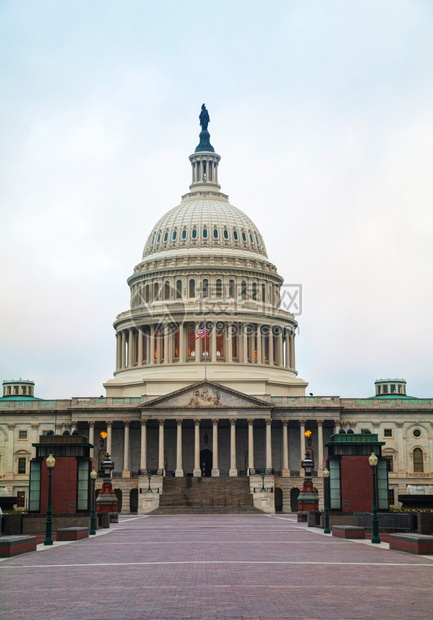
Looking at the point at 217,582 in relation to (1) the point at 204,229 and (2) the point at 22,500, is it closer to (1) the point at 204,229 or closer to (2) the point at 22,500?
(2) the point at 22,500

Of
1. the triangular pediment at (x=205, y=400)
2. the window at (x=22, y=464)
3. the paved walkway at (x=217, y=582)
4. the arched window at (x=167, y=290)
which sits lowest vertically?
the paved walkway at (x=217, y=582)

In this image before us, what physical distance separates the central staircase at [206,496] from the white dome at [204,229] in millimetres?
45969

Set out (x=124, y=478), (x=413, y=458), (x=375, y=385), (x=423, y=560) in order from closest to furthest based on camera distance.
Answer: (x=423, y=560)
(x=124, y=478)
(x=413, y=458)
(x=375, y=385)

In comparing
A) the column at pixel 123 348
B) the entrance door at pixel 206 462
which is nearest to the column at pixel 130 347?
the column at pixel 123 348

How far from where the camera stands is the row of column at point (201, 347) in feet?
458

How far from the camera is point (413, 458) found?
5064 inches

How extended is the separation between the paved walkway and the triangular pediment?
76.8 metres

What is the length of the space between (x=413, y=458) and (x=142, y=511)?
133ft

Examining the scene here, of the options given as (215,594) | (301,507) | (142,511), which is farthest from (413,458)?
(215,594)

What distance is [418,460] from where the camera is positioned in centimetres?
12875

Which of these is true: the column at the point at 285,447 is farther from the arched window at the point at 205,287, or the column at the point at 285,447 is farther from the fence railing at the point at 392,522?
the fence railing at the point at 392,522

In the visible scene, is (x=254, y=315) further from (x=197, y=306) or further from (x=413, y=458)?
(x=413, y=458)

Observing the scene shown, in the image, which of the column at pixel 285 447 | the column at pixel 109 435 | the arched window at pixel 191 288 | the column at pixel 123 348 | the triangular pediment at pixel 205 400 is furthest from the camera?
the column at pixel 123 348

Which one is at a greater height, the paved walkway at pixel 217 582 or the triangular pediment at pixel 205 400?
the triangular pediment at pixel 205 400
